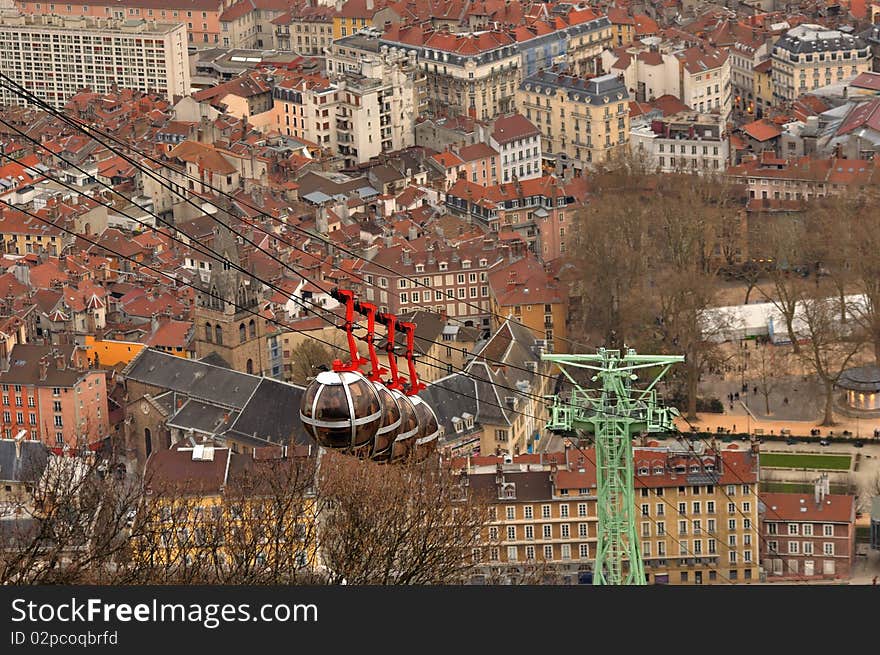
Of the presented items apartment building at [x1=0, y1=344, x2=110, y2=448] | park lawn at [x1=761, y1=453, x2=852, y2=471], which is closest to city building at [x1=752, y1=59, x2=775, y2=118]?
park lawn at [x1=761, y1=453, x2=852, y2=471]

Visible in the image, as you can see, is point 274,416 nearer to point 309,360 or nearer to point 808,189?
point 309,360

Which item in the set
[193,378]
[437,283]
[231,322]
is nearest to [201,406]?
[193,378]

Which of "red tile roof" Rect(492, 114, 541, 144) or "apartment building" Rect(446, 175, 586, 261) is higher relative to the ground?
"red tile roof" Rect(492, 114, 541, 144)

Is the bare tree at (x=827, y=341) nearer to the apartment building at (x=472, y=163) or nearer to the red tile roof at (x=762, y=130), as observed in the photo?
the red tile roof at (x=762, y=130)

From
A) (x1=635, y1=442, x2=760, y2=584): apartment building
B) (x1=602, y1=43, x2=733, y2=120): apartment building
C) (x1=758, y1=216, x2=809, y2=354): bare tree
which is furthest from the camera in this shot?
(x1=602, y1=43, x2=733, y2=120): apartment building

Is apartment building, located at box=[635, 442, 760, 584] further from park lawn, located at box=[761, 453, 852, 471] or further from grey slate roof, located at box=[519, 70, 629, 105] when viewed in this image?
grey slate roof, located at box=[519, 70, 629, 105]

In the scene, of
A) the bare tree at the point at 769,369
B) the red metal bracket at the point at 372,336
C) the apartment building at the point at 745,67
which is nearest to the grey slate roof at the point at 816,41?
the apartment building at the point at 745,67
